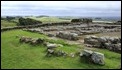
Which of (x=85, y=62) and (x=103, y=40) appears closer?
(x=85, y=62)

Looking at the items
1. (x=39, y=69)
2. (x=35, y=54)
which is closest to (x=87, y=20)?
(x=35, y=54)

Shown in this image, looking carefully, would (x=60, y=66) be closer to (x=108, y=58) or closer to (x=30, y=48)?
(x=108, y=58)

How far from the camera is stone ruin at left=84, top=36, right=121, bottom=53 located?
99.1ft

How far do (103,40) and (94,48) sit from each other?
173 cm

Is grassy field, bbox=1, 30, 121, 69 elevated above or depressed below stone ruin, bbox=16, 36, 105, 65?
below

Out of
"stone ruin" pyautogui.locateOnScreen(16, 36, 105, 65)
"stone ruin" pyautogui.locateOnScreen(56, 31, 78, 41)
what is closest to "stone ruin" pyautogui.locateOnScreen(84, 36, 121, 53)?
"stone ruin" pyautogui.locateOnScreen(56, 31, 78, 41)

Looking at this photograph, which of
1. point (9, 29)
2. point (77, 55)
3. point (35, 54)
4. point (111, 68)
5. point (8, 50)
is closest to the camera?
point (111, 68)

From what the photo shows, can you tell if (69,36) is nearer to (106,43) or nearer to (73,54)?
(106,43)

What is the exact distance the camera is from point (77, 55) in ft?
88.5

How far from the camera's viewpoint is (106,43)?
31.8 m

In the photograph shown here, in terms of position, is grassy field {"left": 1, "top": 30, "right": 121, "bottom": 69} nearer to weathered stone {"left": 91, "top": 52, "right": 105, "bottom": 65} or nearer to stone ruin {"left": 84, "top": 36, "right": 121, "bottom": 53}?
weathered stone {"left": 91, "top": 52, "right": 105, "bottom": 65}

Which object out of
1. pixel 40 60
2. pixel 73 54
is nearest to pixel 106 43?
pixel 73 54

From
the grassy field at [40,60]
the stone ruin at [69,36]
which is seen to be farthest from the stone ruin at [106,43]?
the stone ruin at [69,36]

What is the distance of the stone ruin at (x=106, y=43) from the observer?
30.2 metres
